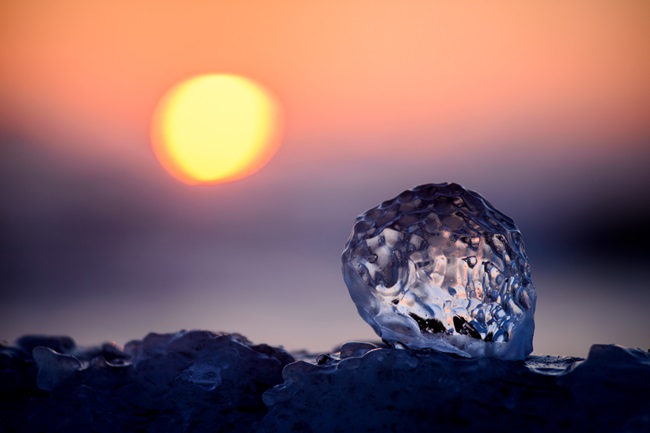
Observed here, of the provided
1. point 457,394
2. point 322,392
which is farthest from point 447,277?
point 322,392

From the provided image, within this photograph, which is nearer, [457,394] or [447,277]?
[457,394]

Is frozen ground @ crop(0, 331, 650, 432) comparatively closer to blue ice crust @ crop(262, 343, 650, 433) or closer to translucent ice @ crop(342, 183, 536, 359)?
blue ice crust @ crop(262, 343, 650, 433)

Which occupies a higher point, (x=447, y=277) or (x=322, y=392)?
(x=447, y=277)

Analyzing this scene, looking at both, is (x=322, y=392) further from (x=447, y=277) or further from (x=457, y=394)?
(x=447, y=277)

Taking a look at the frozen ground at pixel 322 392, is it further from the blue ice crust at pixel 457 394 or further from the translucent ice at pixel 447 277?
the translucent ice at pixel 447 277
